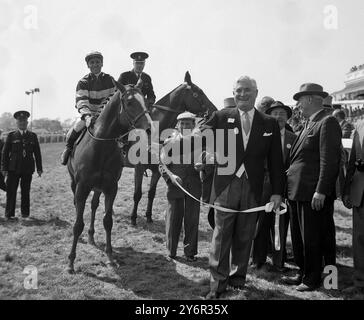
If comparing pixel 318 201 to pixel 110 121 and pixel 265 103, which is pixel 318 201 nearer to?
pixel 265 103

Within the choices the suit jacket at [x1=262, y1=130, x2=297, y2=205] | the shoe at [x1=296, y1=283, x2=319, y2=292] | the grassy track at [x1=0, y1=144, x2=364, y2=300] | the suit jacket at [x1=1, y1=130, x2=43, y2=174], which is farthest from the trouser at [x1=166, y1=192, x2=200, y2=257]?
the suit jacket at [x1=1, y1=130, x2=43, y2=174]

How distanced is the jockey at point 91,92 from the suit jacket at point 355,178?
400 centimetres

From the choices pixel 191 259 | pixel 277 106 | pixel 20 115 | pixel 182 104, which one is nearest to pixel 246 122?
pixel 277 106

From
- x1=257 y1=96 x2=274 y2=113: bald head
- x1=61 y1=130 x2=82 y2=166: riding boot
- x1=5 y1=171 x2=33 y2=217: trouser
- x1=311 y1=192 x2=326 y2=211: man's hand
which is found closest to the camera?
x1=311 y1=192 x2=326 y2=211: man's hand

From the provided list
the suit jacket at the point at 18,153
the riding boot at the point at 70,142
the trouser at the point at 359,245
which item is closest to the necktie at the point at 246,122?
the trouser at the point at 359,245

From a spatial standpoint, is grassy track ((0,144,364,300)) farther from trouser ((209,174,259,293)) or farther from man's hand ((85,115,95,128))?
man's hand ((85,115,95,128))

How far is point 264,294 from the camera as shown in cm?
457

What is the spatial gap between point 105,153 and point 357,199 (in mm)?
3621

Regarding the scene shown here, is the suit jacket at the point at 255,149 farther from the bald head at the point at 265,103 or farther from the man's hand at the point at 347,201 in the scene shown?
the bald head at the point at 265,103

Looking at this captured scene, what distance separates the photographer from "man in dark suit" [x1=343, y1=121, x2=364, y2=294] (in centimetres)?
455

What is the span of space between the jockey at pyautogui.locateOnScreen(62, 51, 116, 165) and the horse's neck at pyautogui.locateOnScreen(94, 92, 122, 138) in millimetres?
714

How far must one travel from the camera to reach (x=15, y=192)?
8.78 metres
